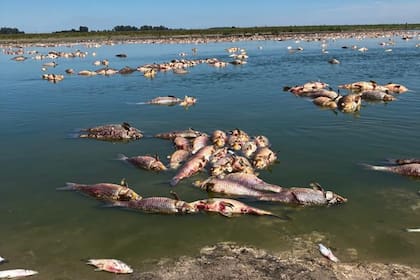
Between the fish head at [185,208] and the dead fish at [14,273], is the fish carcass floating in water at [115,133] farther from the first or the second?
the dead fish at [14,273]

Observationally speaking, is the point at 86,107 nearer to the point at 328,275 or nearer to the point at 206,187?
the point at 206,187

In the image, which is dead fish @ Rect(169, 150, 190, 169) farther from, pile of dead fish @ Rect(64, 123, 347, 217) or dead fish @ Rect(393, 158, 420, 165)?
dead fish @ Rect(393, 158, 420, 165)

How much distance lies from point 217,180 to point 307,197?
7.53 ft

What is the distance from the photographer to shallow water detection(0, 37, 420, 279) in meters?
8.73

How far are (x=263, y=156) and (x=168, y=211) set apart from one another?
12.9 feet

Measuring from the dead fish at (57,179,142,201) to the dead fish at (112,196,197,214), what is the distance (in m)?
0.27

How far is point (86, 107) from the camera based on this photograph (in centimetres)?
2331

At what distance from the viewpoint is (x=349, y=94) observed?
23188 millimetres

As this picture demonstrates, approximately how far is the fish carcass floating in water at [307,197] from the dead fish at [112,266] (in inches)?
150

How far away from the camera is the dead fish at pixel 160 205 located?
392 inches

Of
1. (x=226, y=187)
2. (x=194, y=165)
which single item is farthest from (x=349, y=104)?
(x=226, y=187)

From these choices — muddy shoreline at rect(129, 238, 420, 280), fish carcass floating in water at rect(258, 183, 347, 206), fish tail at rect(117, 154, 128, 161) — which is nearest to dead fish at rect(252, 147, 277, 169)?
fish carcass floating in water at rect(258, 183, 347, 206)

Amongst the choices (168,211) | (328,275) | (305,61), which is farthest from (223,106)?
(305,61)

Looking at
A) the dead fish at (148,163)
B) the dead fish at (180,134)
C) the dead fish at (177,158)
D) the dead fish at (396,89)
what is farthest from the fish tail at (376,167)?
the dead fish at (396,89)
